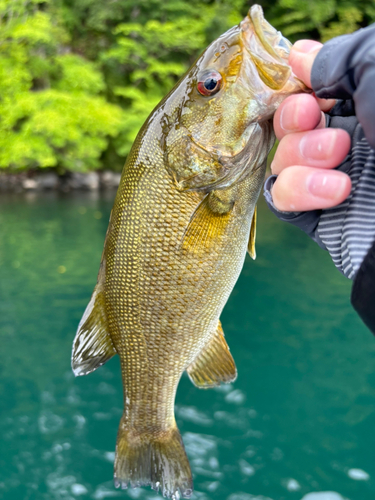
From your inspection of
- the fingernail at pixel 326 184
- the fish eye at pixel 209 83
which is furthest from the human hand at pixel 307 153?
the fish eye at pixel 209 83

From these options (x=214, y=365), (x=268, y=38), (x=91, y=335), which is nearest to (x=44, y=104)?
(x=91, y=335)

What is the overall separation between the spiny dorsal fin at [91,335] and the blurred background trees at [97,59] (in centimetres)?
1690

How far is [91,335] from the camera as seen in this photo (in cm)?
182

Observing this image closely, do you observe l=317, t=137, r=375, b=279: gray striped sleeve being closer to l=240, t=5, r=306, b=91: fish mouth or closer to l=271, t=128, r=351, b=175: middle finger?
l=271, t=128, r=351, b=175: middle finger

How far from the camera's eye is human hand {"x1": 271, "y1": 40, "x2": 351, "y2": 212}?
1.08 m

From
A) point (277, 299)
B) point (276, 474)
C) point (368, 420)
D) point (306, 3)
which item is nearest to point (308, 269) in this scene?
point (277, 299)

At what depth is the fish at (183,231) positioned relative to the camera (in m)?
1.42

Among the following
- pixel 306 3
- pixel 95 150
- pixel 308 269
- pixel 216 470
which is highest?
pixel 306 3

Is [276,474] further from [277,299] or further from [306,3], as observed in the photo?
[306,3]

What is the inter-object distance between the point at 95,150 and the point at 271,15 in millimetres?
11699

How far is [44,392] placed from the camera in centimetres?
518

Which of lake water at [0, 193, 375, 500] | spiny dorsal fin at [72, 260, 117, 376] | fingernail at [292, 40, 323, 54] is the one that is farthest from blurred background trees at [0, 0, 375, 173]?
fingernail at [292, 40, 323, 54]

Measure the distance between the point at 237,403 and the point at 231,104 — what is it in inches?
172

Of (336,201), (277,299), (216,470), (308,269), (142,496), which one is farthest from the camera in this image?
(308,269)
